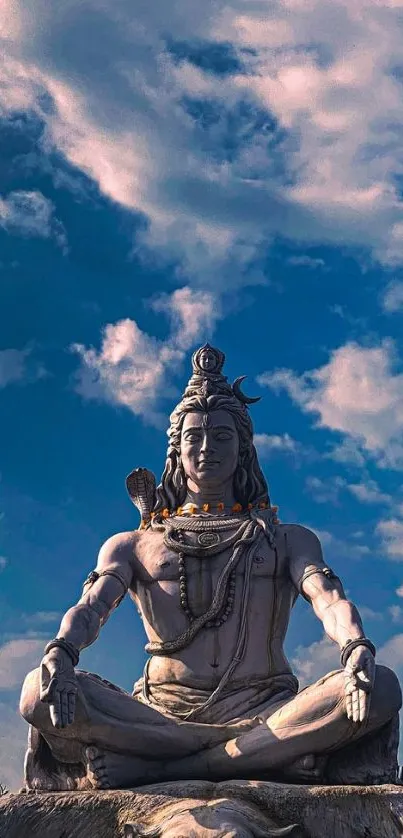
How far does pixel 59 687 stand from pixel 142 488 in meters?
2.81

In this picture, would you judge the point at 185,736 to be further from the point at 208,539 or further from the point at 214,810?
the point at 208,539

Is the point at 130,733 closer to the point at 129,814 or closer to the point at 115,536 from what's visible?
the point at 129,814

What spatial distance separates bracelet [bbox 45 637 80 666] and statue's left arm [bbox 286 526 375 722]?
6.82 ft

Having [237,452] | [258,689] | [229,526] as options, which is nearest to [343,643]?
[258,689]

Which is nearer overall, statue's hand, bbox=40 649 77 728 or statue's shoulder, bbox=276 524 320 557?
statue's hand, bbox=40 649 77 728

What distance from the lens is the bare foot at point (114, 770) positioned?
9.09 meters

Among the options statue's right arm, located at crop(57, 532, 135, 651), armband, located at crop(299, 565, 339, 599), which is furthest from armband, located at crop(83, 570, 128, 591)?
armband, located at crop(299, 565, 339, 599)

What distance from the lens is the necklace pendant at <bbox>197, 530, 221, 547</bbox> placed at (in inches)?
413

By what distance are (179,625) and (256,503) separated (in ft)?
5.04

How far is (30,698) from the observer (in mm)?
9086

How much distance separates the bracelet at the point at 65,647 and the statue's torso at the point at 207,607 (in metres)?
1.10

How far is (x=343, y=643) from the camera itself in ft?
30.9

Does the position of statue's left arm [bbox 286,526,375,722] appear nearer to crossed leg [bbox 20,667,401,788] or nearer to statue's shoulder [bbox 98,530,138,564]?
crossed leg [bbox 20,667,401,788]

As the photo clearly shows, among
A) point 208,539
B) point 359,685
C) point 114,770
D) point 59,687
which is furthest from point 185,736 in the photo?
point 208,539
